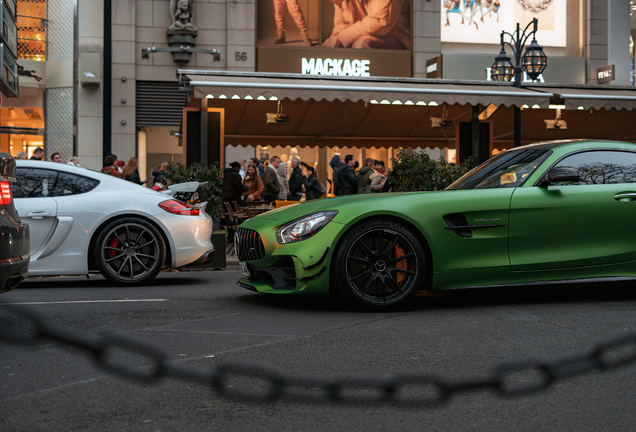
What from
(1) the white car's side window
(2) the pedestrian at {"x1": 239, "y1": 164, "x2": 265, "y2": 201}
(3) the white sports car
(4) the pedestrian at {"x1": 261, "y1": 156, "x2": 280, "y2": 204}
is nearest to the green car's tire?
(3) the white sports car

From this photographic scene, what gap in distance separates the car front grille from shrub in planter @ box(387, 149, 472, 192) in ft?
23.9

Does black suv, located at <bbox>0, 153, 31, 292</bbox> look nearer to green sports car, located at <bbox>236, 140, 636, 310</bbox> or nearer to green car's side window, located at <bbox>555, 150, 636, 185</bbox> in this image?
green sports car, located at <bbox>236, 140, 636, 310</bbox>

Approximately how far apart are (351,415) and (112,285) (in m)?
5.23

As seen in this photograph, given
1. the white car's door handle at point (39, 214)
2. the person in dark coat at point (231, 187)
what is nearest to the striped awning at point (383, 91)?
the person in dark coat at point (231, 187)

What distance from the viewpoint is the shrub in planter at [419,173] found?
1309 centimetres

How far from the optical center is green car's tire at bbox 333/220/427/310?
5.54m

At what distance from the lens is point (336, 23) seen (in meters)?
23.4

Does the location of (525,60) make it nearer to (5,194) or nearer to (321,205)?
(321,205)

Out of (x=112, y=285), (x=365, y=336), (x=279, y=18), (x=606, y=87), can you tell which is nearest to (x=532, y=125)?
(x=606, y=87)

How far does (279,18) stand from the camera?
23.1 meters

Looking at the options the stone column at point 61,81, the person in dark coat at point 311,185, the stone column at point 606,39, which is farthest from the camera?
the stone column at point 606,39

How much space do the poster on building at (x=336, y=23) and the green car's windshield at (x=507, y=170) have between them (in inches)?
689

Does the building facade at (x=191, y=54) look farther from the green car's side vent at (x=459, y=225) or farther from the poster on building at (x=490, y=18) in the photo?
the green car's side vent at (x=459, y=225)

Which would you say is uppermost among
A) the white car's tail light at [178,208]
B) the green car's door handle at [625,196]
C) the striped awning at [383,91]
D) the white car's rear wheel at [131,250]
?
the striped awning at [383,91]
